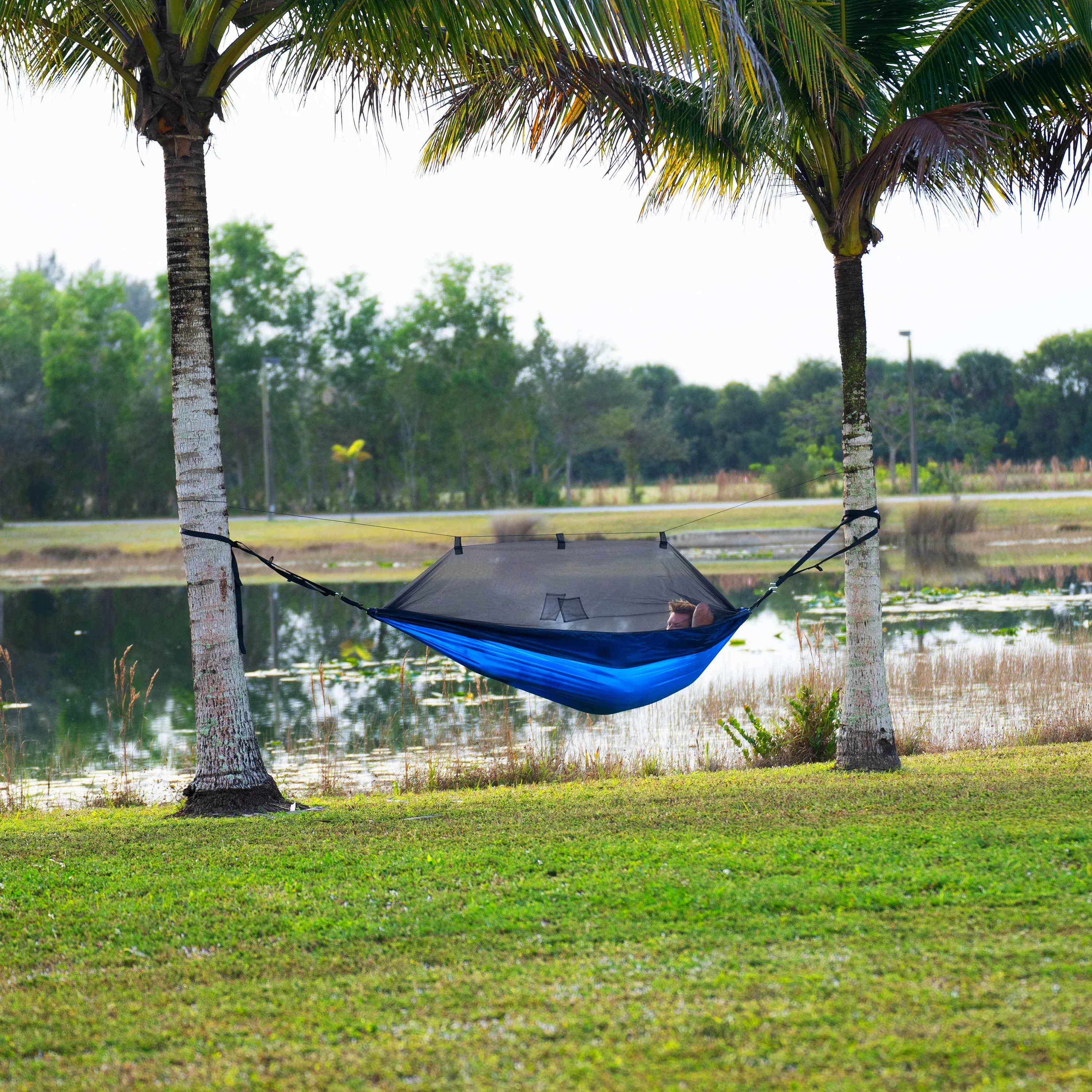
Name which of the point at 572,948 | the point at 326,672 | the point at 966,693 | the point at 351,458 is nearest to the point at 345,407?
the point at 351,458

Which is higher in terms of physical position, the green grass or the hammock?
the hammock

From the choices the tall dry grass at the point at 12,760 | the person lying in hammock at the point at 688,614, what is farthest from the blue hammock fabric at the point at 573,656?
the tall dry grass at the point at 12,760

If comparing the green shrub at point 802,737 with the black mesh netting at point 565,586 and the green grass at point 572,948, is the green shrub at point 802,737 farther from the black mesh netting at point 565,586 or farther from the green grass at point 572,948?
the green grass at point 572,948

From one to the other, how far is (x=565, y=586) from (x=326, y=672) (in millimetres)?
6016

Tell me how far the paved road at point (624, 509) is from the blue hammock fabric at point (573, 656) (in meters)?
16.2

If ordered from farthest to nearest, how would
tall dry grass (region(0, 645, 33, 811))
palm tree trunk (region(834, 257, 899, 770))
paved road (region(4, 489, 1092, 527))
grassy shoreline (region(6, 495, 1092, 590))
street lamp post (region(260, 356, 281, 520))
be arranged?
street lamp post (region(260, 356, 281, 520))
paved road (region(4, 489, 1092, 527))
grassy shoreline (region(6, 495, 1092, 590))
tall dry grass (region(0, 645, 33, 811))
palm tree trunk (region(834, 257, 899, 770))

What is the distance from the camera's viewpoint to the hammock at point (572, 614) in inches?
212

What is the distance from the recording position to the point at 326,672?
1142 cm

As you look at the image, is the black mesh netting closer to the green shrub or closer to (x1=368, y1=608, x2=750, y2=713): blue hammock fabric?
(x1=368, y1=608, x2=750, y2=713): blue hammock fabric

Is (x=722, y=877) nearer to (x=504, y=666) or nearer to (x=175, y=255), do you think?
(x=504, y=666)

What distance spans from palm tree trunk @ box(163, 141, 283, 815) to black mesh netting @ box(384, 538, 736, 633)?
0.87 m

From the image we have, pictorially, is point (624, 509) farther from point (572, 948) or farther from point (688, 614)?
point (572, 948)

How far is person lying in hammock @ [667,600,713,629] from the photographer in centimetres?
589

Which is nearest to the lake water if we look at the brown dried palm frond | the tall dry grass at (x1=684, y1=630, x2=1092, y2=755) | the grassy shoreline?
the tall dry grass at (x1=684, y1=630, x2=1092, y2=755)
